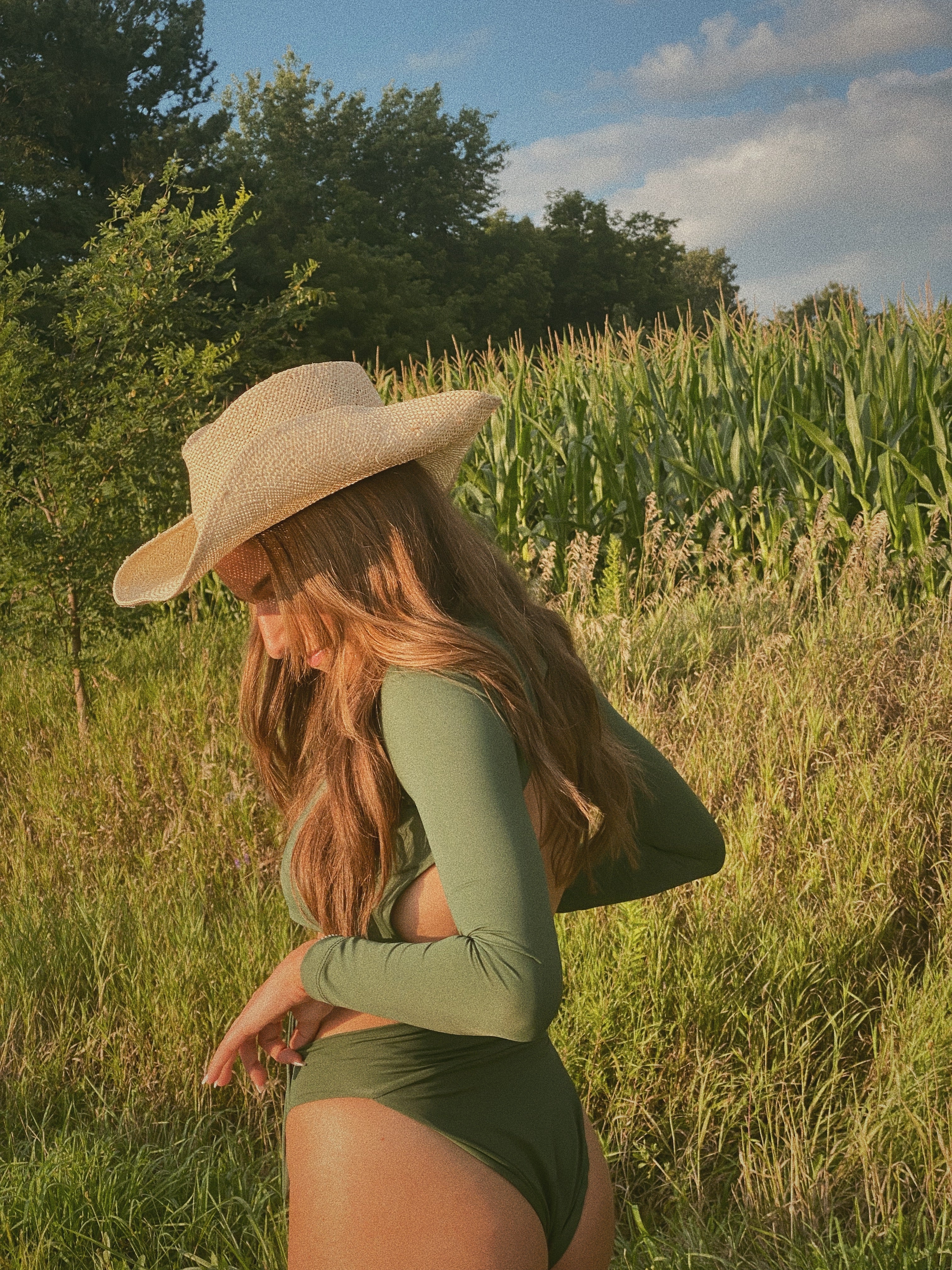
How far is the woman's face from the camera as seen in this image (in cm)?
129

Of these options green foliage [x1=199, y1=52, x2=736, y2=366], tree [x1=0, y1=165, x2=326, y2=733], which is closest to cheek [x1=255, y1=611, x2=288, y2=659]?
Answer: tree [x1=0, y1=165, x2=326, y2=733]

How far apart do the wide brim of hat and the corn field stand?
4.01 metres

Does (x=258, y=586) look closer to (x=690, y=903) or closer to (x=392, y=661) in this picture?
(x=392, y=661)

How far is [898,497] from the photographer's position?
6105mm

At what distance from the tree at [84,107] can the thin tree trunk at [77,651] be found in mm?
18947

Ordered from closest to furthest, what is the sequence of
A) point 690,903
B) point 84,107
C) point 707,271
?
point 690,903 < point 84,107 < point 707,271

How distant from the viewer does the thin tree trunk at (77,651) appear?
5.22 m

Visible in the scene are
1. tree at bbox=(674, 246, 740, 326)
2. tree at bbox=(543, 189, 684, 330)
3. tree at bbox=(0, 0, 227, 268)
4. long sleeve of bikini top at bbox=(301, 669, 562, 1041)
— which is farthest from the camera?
tree at bbox=(674, 246, 740, 326)

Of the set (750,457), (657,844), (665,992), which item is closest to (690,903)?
(665,992)

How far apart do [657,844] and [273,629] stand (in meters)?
0.65

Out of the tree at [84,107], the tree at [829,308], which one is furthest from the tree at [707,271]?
the tree at [829,308]

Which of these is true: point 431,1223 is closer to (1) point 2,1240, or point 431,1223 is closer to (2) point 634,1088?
(1) point 2,1240

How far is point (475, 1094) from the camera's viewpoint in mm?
1232

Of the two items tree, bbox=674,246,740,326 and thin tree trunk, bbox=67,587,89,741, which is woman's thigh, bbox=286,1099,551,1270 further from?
tree, bbox=674,246,740,326
